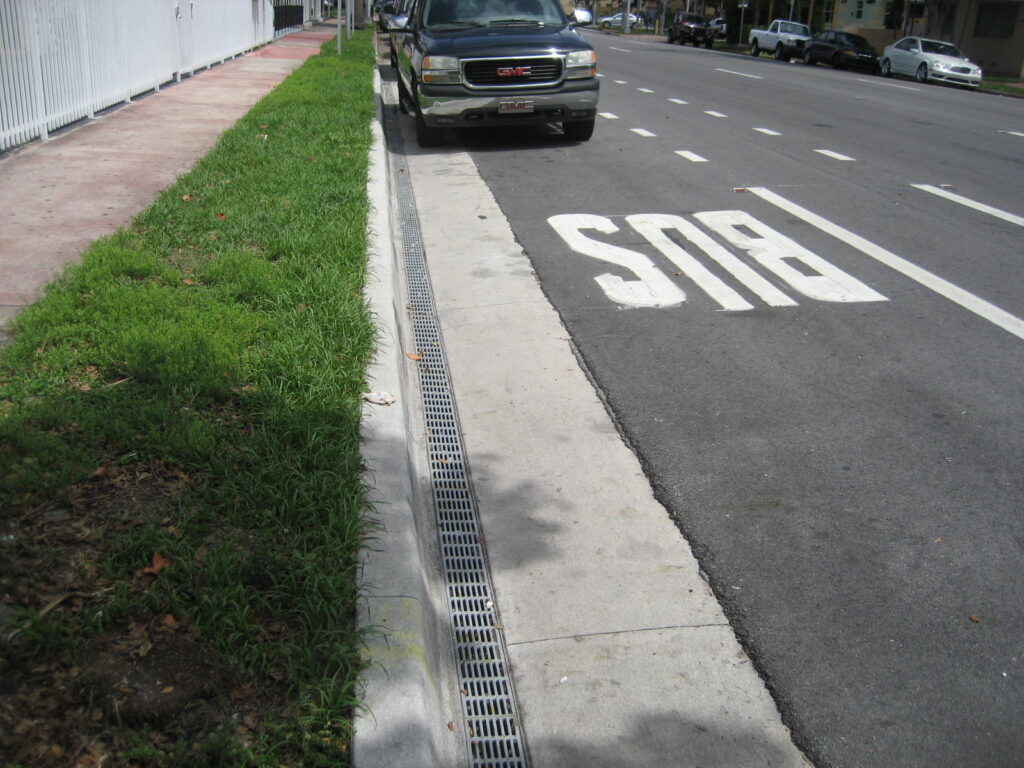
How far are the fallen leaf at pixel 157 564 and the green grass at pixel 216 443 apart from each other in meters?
0.02

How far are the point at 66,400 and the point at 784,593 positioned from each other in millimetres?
3042

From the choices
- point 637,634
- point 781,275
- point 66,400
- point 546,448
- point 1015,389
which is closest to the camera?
point 637,634

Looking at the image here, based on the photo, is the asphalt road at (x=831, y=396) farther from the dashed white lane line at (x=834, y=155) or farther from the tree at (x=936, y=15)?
the tree at (x=936, y=15)

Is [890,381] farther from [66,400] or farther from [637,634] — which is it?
[66,400]

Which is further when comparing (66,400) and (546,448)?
(546,448)

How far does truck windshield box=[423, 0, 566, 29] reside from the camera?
1290 centimetres

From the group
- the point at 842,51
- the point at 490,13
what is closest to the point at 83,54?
the point at 490,13

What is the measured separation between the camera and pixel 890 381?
550 cm

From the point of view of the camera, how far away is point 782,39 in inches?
1590

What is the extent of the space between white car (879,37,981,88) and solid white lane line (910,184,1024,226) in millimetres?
22658

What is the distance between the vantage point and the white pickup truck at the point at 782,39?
39.8 metres

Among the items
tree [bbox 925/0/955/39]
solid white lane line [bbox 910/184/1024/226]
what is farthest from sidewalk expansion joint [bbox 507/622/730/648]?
tree [bbox 925/0/955/39]

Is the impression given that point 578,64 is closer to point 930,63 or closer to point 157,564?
point 157,564

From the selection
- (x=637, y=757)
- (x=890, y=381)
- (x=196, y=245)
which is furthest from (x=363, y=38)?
(x=637, y=757)
